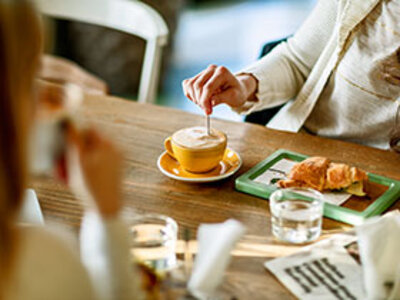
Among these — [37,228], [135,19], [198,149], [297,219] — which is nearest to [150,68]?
[135,19]

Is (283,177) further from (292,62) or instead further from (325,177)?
(292,62)

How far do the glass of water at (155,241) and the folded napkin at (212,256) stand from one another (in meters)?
0.09

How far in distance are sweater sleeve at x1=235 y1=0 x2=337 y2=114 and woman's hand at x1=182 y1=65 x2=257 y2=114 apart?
0.25 ft

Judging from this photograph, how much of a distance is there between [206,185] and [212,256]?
404mm

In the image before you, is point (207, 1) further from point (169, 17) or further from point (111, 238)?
point (111, 238)

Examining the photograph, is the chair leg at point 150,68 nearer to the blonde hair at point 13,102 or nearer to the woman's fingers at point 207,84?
the woman's fingers at point 207,84

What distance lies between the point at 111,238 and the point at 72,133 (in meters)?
0.12

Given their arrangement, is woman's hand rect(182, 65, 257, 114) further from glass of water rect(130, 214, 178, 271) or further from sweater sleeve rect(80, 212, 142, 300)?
sweater sleeve rect(80, 212, 142, 300)

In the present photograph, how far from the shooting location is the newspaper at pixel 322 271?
2.67 ft

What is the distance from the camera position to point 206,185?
1134 millimetres

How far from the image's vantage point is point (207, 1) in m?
5.23

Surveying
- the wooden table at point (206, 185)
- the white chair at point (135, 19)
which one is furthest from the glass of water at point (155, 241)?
the white chair at point (135, 19)

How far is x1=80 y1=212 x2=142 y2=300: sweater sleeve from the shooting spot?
620 mm

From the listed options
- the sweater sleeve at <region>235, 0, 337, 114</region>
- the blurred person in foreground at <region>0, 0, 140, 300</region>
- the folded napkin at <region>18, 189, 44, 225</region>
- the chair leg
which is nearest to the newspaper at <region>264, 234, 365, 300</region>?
the blurred person in foreground at <region>0, 0, 140, 300</region>
